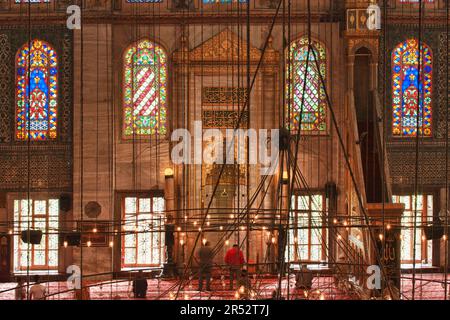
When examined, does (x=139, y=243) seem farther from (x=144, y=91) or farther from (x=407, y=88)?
(x=407, y=88)

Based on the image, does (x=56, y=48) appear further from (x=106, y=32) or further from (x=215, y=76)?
(x=215, y=76)

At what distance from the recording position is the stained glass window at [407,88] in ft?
41.0

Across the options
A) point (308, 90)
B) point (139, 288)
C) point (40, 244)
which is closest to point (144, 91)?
point (308, 90)

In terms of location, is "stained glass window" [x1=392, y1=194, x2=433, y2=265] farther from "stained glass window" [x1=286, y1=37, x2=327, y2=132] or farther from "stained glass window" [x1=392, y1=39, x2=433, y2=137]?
"stained glass window" [x1=286, y1=37, x2=327, y2=132]

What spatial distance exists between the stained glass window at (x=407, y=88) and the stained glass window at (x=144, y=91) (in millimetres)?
3782

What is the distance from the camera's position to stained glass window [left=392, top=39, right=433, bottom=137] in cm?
1251

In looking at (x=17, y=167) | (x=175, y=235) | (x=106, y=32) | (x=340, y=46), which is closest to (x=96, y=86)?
(x=106, y=32)

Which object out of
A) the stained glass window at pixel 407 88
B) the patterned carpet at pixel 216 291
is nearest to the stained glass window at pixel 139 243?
the patterned carpet at pixel 216 291

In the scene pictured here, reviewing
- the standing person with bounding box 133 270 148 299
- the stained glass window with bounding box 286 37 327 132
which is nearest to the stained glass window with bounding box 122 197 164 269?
the standing person with bounding box 133 270 148 299

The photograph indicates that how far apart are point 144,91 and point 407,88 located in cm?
431

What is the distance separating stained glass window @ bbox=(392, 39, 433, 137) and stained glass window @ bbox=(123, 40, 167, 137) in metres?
3.78

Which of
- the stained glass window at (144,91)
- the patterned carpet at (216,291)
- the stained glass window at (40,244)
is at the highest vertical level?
the stained glass window at (144,91)

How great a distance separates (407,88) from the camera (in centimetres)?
1255

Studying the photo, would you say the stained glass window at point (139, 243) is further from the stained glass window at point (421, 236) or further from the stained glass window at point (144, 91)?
the stained glass window at point (421, 236)
